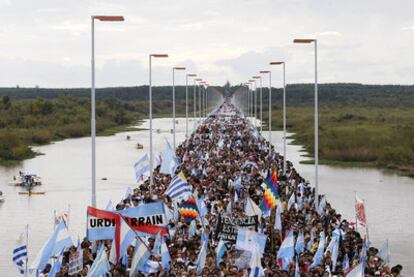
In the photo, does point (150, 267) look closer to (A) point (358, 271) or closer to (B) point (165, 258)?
(B) point (165, 258)

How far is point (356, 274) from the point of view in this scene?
14.1 m

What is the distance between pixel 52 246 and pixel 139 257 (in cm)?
176

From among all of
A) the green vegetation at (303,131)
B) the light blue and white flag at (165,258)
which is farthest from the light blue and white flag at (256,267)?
the green vegetation at (303,131)

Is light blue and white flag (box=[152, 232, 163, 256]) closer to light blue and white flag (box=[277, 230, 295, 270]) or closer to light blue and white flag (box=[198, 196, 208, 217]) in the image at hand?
light blue and white flag (box=[277, 230, 295, 270])

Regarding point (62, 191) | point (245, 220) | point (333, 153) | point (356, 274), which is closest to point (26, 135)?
point (333, 153)

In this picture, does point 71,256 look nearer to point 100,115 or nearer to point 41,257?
point 41,257

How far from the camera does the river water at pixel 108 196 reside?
94.3ft

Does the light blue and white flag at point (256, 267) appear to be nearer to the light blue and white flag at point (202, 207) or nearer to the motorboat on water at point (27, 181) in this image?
the light blue and white flag at point (202, 207)

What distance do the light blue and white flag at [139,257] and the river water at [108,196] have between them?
28.2 ft

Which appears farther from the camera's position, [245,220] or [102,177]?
[102,177]

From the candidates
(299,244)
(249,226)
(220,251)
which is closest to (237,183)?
(249,226)

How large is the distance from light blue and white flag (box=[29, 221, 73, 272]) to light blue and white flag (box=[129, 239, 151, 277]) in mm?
1607

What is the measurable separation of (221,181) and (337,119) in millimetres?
75255

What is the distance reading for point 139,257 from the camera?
51.2ft
